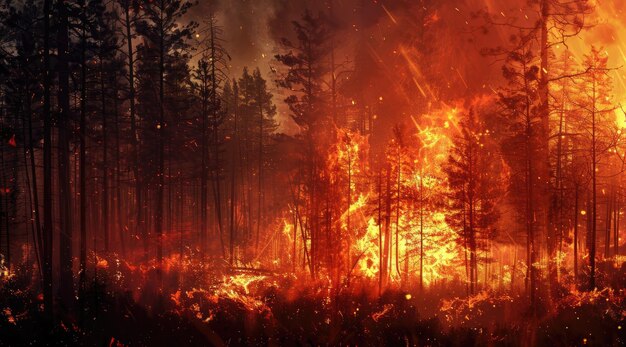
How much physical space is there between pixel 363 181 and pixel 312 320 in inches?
614

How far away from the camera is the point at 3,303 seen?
18953 millimetres

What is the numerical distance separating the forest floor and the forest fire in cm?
11

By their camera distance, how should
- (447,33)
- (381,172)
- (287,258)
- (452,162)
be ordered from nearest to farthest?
(452,162) < (381,172) < (447,33) < (287,258)

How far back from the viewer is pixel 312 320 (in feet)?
53.3

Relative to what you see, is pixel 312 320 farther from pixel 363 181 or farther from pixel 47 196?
pixel 363 181

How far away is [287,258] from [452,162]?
20.2 meters

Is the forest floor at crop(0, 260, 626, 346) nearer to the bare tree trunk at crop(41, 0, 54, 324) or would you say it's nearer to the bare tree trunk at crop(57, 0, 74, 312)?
the bare tree trunk at crop(41, 0, 54, 324)

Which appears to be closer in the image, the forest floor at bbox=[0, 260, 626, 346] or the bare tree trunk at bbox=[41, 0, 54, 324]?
the forest floor at bbox=[0, 260, 626, 346]

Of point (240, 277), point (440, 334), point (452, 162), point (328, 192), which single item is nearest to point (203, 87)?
point (328, 192)

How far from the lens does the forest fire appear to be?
15883 mm

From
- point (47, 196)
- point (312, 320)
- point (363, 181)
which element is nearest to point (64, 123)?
point (47, 196)

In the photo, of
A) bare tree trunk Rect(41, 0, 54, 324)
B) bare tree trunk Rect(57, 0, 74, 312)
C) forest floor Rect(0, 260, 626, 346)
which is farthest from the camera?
bare tree trunk Rect(57, 0, 74, 312)

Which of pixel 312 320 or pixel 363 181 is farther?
pixel 363 181

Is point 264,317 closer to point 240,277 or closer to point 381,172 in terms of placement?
point 240,277
